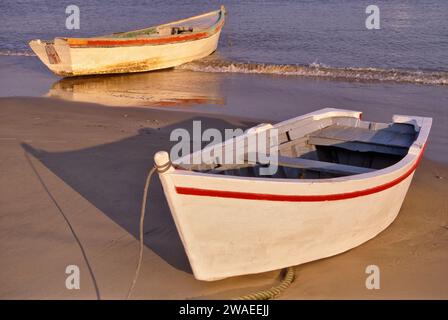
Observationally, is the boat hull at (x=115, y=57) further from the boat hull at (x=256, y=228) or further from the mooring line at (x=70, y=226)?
the boat hull at (x=256, y=228)

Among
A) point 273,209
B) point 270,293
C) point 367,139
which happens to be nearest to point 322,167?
point 273,209

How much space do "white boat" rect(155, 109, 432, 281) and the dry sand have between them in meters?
0.21

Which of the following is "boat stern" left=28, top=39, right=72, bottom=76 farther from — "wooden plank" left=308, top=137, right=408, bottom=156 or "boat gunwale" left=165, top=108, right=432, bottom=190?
"wooden plank" left=308, top=137, right=408, bottom=156

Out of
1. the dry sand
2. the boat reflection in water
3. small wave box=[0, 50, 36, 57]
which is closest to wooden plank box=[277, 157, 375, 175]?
the dry sand

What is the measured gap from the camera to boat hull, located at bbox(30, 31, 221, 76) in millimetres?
14086

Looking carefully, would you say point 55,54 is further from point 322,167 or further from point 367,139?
point 322,167

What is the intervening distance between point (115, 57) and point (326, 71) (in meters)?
5.80

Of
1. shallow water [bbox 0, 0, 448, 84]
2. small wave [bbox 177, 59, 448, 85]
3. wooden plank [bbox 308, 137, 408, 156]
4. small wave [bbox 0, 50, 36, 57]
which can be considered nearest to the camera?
wooden plank [bbox 308, 137, 408, 156]

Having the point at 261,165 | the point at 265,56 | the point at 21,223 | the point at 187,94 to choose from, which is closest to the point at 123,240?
the point at 21,223

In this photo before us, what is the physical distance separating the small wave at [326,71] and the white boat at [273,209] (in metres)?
8.85

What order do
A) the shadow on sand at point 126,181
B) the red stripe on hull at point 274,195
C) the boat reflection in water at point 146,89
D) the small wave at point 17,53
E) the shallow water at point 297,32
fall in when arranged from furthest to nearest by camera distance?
the small wave at point 17,53 < the shallow water at point 297,32 < the boat reflection in water at point 146,89 < the shadow on sand at point 126,181 < the red stripe on hull at point 274,195

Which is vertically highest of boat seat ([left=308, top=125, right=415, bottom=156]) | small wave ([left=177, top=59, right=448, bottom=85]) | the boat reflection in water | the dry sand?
small wave ([left=177, top=59, right=448, bottom=85])

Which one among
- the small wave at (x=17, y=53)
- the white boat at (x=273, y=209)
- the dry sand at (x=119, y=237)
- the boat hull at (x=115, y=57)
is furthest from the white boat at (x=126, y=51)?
the white boat at (x=273, y=209)

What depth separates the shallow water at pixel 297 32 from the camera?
15.8 metres
